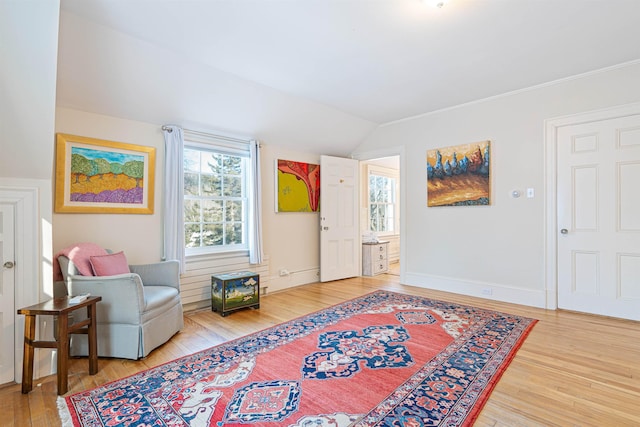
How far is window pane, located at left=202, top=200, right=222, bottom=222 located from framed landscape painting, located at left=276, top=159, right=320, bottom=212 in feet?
2.88

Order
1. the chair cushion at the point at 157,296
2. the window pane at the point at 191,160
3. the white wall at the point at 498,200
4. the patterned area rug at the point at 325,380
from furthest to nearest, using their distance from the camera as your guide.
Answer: the window pane at the point at 191,160
the white wall at the point at 498,200
the chair cushion at the point at 157,296
the patterned area rug at the point at 325,380

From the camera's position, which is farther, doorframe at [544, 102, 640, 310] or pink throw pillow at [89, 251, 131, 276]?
doorframe at [544, 102, 640, 310]

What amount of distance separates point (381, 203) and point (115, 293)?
224 inches

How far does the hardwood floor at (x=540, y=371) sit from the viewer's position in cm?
175

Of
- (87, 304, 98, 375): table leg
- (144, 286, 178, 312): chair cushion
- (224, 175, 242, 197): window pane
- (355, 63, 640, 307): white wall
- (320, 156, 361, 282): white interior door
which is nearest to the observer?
(87, 304, 98, 375): table leg

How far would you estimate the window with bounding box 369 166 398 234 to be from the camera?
6984 millimetres

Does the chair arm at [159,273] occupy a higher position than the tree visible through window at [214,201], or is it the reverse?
the tree visible through window at [214,201]

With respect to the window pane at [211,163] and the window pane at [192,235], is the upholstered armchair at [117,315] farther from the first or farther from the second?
the window pane at [211,163]

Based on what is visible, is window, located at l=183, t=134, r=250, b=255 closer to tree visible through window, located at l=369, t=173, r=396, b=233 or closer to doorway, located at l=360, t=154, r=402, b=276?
doorway, located at l=360, t=154, r=402, b=276

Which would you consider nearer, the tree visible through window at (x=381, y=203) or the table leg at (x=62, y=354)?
the table leg at (x=62, y=354)

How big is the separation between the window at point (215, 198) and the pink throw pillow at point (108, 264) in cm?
101

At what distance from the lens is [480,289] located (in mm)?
4160

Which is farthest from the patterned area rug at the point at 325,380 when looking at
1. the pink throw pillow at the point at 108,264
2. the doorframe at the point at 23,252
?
the pink throw pillow at the point at 108,264

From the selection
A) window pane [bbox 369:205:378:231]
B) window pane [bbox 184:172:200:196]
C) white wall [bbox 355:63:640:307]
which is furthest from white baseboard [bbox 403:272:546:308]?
window pane [bbox 184:172:200:196]
